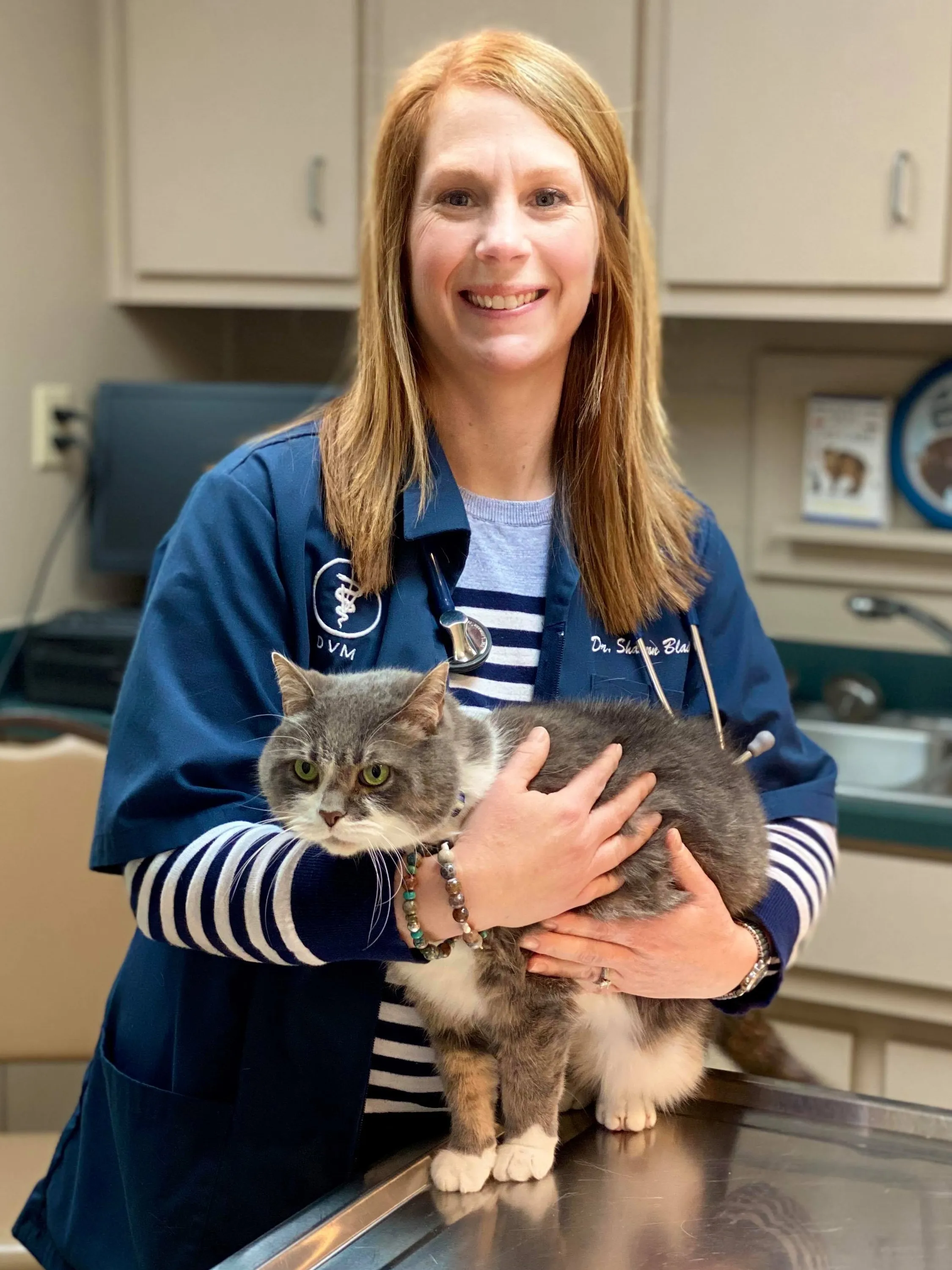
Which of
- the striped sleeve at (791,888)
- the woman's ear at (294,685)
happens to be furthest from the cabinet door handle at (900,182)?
the woman's ear at (294,685)

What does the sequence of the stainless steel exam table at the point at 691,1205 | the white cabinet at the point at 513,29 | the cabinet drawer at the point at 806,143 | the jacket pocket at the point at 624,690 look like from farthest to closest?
1. the white cabinet at the point at 513,29
2. the cabinet drawer at the point at 806,143
3. the jacket pocket at the point at 624,690
4. the stainless steel exam table at the point at 691,1205

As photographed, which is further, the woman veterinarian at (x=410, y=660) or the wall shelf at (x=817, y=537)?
the wall shelf at (x=817, y=537)

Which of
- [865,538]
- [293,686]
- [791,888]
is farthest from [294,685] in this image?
[865,538]

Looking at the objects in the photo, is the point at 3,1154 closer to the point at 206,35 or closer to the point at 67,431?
the point at 67,431

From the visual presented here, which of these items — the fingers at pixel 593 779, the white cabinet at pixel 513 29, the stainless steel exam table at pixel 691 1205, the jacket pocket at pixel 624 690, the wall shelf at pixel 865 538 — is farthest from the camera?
the wall shelf at pixel 865 538

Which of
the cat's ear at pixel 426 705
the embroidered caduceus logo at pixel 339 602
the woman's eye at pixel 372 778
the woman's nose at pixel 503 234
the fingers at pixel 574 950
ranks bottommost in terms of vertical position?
the fingers at pixel 574 950

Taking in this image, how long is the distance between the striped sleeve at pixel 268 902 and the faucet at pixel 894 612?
1.76 meters

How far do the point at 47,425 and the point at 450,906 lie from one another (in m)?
1.98

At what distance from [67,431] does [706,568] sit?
1773mm

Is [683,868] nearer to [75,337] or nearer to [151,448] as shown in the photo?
[151,448]

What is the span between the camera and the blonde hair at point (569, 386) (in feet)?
3.94

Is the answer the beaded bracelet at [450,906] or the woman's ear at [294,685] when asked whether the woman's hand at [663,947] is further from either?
the woman's ear at [294,685]

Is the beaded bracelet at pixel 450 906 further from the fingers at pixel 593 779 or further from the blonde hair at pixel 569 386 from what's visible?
the blonde hair at pixel 569 386

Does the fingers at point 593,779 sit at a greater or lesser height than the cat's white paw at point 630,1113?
greater
